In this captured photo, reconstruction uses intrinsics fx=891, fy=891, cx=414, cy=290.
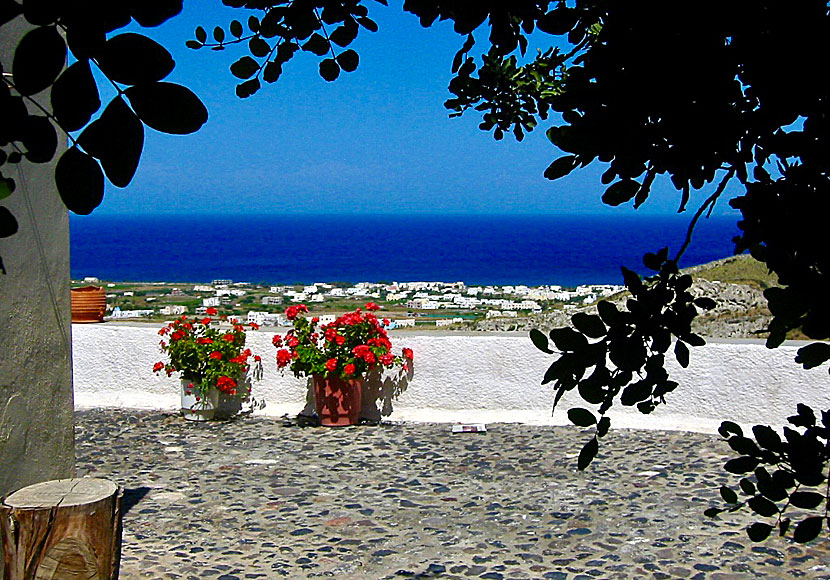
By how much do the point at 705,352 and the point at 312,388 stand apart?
10.4ft

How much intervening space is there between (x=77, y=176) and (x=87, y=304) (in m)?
8.17

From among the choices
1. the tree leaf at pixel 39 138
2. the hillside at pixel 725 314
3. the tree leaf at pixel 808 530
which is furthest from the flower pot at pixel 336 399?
the tree leaf at pixel 39 138

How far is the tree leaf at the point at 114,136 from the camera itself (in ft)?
2.48

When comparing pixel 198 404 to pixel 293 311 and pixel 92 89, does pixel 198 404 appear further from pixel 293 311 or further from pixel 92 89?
pixel 92 89

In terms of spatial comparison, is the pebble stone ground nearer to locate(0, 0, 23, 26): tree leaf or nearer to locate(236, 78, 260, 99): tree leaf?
locate(236, 78, 260, 99): tree leaf

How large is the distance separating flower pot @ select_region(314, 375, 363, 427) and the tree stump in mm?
3724

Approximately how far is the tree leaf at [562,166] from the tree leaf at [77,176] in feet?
2.41

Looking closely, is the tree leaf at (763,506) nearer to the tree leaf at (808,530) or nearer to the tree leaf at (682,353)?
the tree leaf at (808,530)

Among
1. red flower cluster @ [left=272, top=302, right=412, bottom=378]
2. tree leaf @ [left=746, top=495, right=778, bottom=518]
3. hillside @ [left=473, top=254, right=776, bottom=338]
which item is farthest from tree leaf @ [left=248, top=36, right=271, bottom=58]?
hillside @ [left=473, top=254, right=776, bottom=338]

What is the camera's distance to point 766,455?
1200mm

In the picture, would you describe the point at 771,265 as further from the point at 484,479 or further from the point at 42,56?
the point at 484,479

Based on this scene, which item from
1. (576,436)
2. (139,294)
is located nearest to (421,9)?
(576,436)

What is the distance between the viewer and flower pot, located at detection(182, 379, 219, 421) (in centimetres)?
729

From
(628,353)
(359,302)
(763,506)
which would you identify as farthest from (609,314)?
(359,302)
